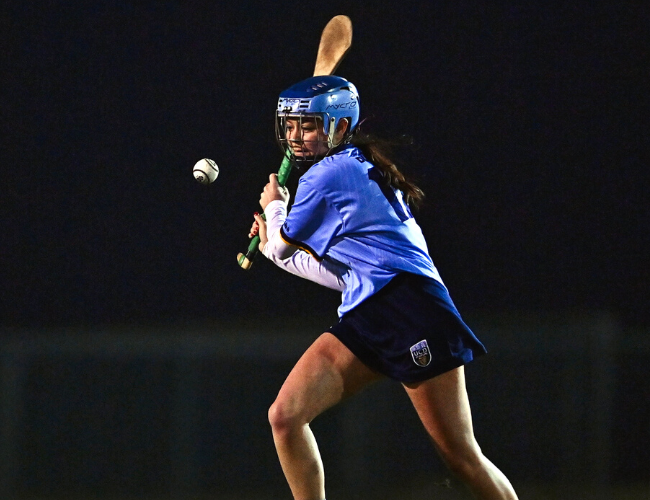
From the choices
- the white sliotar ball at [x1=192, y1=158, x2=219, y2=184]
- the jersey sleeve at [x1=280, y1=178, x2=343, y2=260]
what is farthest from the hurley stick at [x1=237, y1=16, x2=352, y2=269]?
the jersey sleeve at [x1=280, y1=178, x2=343, y2=260]

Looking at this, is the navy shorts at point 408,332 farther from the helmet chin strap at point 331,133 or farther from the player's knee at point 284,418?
the helmet chin strap at point 331,133

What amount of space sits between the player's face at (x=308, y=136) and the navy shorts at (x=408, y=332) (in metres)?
0.59

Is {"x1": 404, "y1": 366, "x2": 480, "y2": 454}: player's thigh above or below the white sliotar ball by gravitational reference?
below

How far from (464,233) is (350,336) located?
14.4 feet

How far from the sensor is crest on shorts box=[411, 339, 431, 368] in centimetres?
351

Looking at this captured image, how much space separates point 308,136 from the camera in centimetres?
378

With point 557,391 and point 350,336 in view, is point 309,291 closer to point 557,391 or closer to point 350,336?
point 557,391

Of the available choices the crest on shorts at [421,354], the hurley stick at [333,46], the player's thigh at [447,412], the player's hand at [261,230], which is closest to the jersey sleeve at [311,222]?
the player's hand at [261,230]

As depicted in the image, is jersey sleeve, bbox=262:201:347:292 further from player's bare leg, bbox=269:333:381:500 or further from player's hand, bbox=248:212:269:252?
player's bare leg, bbox=269:333:381:500

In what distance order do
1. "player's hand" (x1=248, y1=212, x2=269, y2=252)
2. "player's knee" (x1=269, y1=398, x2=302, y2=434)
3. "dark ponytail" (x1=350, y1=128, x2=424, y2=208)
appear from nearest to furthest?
"player's knee" (x1=269, y1=398, x2=302, y2=434)
"dark ponytail" (x1=350, y1=128, x2=424, y2=208)
"player's hand" (x1=248, y1=212, x2=269, y2=252)

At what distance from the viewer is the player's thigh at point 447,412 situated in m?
3.49

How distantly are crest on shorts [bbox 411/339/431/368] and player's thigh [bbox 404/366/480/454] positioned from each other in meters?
0.07

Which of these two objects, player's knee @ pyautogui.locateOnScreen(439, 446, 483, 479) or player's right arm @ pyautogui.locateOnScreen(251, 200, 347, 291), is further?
player's right arm @ pyautogui.locateOnScreen(251, 200, 347, 291)

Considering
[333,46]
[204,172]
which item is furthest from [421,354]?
[333,46]
